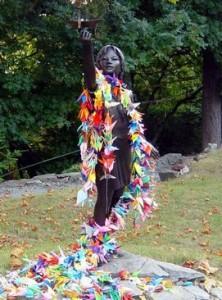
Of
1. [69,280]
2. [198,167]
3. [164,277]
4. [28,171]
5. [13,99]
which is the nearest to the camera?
[69,280]

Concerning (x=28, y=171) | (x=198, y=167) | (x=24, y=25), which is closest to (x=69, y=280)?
(x=198, y=167)

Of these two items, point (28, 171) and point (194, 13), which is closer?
point (194, 13)

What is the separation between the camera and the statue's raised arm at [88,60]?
15.2ft

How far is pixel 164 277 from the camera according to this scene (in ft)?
17.2

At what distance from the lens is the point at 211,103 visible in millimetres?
16766

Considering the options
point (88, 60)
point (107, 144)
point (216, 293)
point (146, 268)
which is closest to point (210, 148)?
point (216, 293)

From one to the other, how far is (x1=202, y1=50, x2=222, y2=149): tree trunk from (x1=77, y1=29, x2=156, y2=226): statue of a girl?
11.7m

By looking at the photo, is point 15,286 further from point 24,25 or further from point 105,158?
point 24,25

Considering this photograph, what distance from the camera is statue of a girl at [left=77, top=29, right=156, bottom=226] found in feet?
16.3

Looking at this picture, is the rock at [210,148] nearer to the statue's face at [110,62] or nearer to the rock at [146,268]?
the rock at [146,268]

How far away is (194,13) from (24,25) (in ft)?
12.8

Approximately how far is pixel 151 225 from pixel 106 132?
3.93 m

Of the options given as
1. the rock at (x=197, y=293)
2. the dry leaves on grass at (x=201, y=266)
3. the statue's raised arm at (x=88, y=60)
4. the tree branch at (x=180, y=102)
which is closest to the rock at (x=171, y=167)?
the tree branch at (x=180, y=102)

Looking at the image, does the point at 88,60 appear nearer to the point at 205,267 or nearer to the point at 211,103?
the point at 205,267
